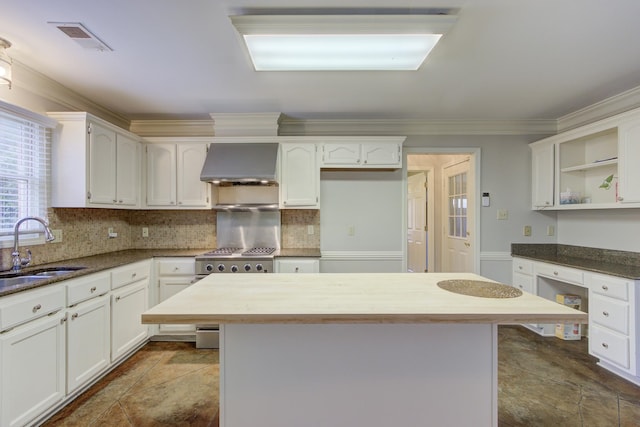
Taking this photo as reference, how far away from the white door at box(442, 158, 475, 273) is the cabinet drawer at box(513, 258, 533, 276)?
468 mm

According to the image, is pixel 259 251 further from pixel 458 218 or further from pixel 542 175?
pixel 542 175

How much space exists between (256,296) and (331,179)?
2.40 m

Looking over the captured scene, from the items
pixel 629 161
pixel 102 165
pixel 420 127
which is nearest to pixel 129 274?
pixel 102 165

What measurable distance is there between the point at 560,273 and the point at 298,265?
105 inches

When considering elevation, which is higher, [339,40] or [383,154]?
[339,40]

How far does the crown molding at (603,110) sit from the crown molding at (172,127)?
171 inches

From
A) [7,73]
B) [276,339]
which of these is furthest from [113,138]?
[276,339]

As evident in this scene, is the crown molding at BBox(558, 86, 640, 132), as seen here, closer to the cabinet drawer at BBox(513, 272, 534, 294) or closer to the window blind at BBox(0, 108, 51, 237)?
the cabinet drawer at BBox(513, 272, 534, 294)

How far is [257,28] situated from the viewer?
1677mm

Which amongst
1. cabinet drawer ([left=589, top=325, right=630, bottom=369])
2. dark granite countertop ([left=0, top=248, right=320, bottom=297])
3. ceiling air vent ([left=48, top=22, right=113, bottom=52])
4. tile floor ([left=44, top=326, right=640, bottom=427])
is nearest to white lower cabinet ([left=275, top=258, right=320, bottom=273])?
dark granite countertop ([left=0, top=248, right=320, bottom=297])

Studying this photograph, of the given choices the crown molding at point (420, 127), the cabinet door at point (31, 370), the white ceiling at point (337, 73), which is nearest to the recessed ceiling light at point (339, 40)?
the white ceiling at point (337, 73)

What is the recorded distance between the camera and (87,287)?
2170mm

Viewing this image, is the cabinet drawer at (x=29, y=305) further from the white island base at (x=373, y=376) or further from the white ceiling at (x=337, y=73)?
the white ceiling at (x=337, y=73)

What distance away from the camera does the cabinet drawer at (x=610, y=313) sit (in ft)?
7.55
